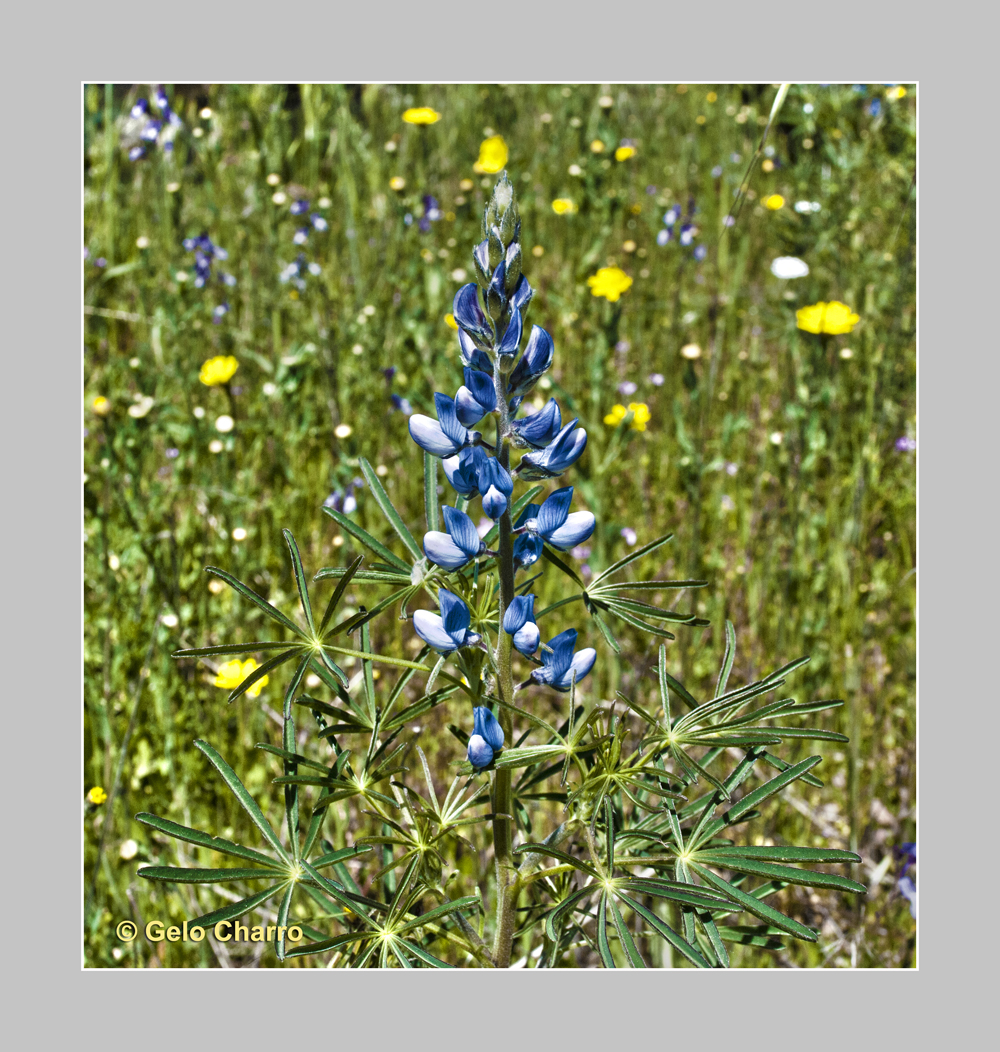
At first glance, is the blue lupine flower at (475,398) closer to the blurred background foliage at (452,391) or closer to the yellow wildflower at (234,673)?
the blurred background foliage at (452,391)

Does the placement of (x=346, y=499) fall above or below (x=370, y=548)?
above

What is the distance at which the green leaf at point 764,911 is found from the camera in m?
1.17

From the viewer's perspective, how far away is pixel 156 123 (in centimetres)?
352

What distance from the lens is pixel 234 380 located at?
10.7 feet

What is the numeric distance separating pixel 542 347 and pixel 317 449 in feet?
6.93

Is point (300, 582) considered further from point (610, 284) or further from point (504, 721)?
point (610, 284)

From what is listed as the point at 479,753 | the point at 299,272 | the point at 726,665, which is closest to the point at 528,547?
the point at 479,753

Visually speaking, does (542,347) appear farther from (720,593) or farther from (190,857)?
(720,593)

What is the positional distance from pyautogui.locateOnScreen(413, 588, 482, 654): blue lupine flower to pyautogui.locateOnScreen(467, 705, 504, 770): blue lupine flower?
0.09m

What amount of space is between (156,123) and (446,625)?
3042 mm

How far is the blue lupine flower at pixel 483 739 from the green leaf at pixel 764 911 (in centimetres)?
33

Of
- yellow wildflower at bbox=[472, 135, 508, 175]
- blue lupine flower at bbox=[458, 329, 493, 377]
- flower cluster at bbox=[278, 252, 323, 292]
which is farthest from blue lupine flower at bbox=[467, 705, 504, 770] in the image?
yellow wildflower at bbox=[472, 135, 508, 175]

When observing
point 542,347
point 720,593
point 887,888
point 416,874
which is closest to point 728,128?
point 720,593

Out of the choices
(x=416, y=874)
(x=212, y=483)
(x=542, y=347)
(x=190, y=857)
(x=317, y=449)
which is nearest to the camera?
(x=542, y=347)
